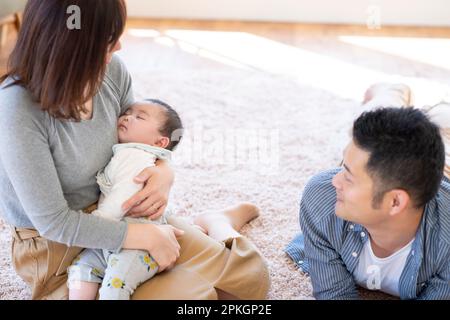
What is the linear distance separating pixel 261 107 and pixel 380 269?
1.22 m

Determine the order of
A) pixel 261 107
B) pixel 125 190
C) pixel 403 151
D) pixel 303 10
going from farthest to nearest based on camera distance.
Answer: pixel 303 10
pixel 261 107
pixel 125 190
pixel 403 151

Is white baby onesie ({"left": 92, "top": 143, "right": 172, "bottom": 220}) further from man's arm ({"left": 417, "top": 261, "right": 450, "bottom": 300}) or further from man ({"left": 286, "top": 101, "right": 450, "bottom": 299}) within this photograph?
man's arm ({"left": 417, "top": 261, "right": 450, "bottom": 300})

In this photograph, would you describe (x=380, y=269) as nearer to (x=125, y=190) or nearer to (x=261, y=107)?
(x=125, y=190)

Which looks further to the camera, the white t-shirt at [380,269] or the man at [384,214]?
the white t-shirt at [380,269]

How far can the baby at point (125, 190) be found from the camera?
48.1 inches

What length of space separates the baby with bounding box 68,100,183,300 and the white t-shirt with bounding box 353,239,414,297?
50 cm

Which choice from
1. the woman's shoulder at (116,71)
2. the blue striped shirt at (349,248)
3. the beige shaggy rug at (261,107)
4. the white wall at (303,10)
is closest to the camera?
the blue striped shirt at (349,248)

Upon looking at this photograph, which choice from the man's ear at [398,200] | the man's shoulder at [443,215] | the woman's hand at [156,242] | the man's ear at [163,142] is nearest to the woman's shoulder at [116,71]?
the man's ear at [163,142]

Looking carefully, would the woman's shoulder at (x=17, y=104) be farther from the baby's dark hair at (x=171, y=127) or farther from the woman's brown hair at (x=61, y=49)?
the baby's dark hair at (x=171, y=127)

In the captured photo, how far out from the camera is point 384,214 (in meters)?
1.28

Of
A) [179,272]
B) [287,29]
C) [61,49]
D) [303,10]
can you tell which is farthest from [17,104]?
[303,10]

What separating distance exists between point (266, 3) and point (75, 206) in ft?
8.65

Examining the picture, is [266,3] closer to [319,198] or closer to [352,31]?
[352,31]

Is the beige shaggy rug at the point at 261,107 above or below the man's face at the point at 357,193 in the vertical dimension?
below
